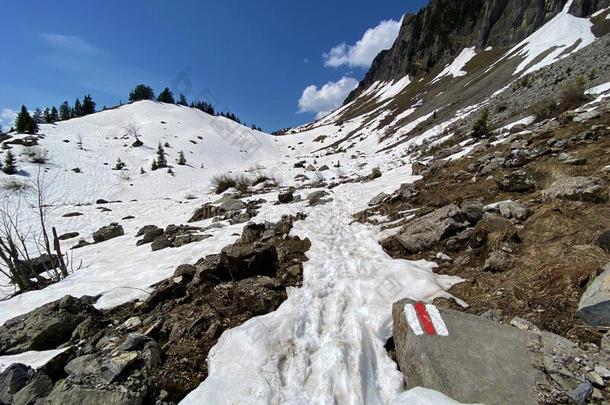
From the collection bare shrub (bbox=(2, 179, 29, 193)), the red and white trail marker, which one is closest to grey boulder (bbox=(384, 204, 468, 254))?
the red and white trail marker

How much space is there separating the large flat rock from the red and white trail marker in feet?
0.04

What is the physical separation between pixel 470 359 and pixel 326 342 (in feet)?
5.81

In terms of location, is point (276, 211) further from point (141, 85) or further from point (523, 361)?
point (141, 85)

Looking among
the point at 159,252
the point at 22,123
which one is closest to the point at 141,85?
the point at 22,123

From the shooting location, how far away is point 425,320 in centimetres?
354

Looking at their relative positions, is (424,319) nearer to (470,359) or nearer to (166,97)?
(470,359)

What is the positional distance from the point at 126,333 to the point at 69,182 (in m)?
30.9

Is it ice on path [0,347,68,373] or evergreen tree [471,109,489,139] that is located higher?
evergreen tree [471,109,489,139]

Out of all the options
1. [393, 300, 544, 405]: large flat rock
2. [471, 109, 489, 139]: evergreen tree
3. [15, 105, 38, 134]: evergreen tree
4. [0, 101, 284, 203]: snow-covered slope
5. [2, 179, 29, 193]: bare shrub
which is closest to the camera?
[393, 300, 544, 405]: large flat rock

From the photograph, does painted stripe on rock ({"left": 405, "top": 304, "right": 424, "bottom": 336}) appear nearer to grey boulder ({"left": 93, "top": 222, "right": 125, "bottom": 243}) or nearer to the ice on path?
the ice on path

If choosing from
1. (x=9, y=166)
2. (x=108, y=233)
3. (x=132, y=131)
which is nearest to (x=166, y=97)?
(x=132, y=131)

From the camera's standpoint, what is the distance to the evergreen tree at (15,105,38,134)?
39.8 metres

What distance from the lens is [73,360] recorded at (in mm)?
3832

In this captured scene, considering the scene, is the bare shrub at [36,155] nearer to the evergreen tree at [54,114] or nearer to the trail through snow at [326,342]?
the trail through snow at [326,342]
